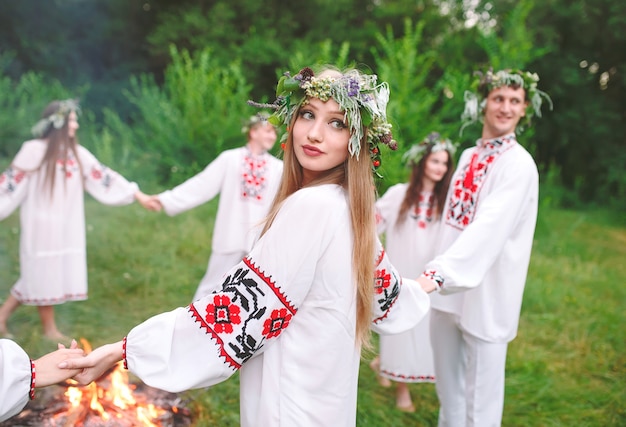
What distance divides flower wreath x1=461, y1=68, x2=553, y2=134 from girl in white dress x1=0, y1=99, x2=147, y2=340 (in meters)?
3.30

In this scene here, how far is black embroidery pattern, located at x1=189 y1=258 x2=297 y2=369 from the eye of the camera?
1.78 m

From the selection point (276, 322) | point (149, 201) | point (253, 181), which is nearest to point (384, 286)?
point (276, 322)

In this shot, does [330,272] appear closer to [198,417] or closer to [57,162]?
[198,417]

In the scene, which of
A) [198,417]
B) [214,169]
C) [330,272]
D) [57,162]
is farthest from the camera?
[214,169]

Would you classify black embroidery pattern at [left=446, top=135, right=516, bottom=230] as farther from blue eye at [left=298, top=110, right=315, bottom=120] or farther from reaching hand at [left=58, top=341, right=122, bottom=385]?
reaching hand at [left=58, top=341, right=122, bottom=385]

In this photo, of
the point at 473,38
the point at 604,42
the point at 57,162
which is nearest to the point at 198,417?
the point at 57,162

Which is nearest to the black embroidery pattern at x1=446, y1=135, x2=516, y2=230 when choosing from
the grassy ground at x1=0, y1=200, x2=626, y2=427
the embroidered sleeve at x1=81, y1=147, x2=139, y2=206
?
the grassy ground at x1=0, y1=200, x2=626, y2=427

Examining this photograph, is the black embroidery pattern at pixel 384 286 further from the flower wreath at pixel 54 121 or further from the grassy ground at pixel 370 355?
the flower wreath at pixel 54 121

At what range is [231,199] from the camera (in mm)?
4961

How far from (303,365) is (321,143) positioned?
0.78m

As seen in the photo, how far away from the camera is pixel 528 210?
295 centimetres

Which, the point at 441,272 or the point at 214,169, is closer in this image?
the point at 441,272

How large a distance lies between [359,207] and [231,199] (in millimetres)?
3188

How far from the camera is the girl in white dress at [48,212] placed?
4516 millimetres
